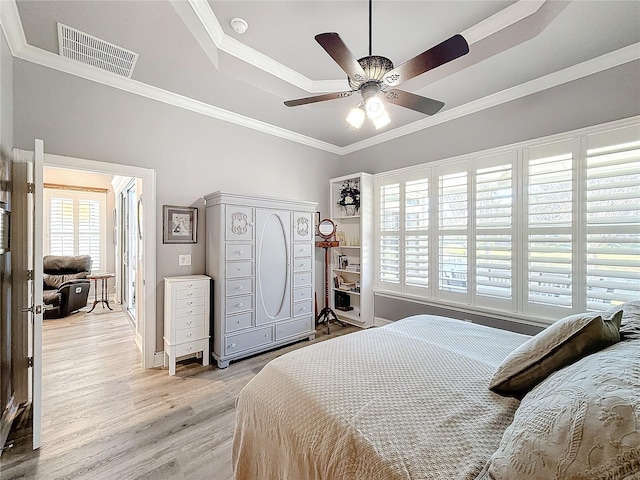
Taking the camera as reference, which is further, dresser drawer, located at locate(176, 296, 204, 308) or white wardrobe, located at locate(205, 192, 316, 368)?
white wardrobe, located at locate(205, 192, 316, 368)

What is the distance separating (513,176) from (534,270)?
3.26 feet

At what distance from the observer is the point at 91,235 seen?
6453mm

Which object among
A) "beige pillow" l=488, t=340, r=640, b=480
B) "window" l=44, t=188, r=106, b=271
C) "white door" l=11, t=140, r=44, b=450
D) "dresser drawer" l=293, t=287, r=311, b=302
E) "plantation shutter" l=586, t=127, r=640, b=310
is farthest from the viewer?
"window" l=44, t=188, r=106, b=271

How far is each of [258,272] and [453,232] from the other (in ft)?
7.87

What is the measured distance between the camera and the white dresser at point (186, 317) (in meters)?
2.84

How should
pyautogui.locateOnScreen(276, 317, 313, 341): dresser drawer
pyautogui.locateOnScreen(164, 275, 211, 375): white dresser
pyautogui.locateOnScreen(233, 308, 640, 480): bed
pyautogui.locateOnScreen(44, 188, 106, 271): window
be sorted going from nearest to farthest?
pyautogui.locateOnScreen(233, 308, 640, 480): bed → pyautogui.locateOnScreen(164, 275, 211, 375): white dresser → pyautogui.locateOnScreen(276, 317, 313, 341): dresser drawer → pyautogui.locateOnScreen(44, 188, 106, 271): window

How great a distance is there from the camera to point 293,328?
3.62 meters

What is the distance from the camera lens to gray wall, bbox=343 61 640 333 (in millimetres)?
2410

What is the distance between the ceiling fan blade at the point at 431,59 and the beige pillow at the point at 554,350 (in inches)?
55.6

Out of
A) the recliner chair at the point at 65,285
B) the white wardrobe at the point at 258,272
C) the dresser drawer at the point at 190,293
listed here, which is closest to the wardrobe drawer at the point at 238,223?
the white wardrobe at the point at 258,272

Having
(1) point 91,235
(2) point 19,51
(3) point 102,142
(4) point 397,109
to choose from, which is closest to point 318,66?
(4) point 397,109

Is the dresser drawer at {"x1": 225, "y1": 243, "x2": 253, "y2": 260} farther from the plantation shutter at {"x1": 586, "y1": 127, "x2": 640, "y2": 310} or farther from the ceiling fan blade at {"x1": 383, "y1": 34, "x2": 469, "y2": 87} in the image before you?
the plantation shutter at {"x1": 586, "y1": 127, "x2": 640, "y2": 310}

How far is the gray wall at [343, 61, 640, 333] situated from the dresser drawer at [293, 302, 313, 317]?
44.9 inches

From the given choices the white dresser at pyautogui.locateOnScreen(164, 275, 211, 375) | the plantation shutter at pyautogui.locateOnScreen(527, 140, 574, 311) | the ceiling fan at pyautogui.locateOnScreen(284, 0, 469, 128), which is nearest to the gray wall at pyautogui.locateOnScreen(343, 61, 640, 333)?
the plantation shutter at pyautogui.locateOnScreen(527, 140, 574, 311)
